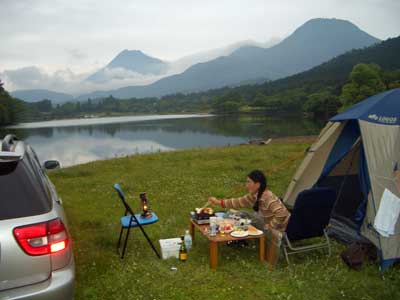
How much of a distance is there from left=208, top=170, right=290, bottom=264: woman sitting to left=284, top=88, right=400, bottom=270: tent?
1.45 meters

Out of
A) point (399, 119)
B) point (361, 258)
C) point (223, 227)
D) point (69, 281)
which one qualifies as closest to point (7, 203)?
point (69, 281)

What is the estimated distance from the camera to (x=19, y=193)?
3.02 metres

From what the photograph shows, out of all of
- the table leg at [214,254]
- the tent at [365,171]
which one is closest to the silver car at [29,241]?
the table leg at [214,254]

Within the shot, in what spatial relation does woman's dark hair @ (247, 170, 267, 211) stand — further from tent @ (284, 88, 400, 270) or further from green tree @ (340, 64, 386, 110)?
green tree @ (340, 64, 386, 110)

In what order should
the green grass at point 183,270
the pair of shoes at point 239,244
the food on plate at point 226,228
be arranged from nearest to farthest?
the green grass at point 183,270 → the food on plate at point 226,228 → the pair of shoes at point 239,244

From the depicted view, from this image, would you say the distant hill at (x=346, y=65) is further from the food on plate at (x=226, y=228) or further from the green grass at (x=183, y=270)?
the food on plate at (x=226, y=228)

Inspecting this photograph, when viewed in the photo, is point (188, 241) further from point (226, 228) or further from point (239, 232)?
point (239, 232)

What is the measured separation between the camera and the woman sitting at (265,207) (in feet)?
18.9

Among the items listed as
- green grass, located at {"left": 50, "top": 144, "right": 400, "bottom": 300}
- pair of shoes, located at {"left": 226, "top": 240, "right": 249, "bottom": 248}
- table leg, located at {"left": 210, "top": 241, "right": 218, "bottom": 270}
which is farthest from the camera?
pair of shoes, located at {"left": 226, "top": 240, "right": 249, "bottom": 248}

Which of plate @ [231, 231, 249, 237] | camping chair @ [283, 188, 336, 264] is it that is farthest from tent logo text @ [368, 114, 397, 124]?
plate @ [231, 231, 249, 237]

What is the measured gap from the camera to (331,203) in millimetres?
5684

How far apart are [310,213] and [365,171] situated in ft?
4.92

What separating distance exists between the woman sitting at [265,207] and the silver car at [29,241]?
336cm

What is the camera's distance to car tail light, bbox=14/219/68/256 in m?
2.87
